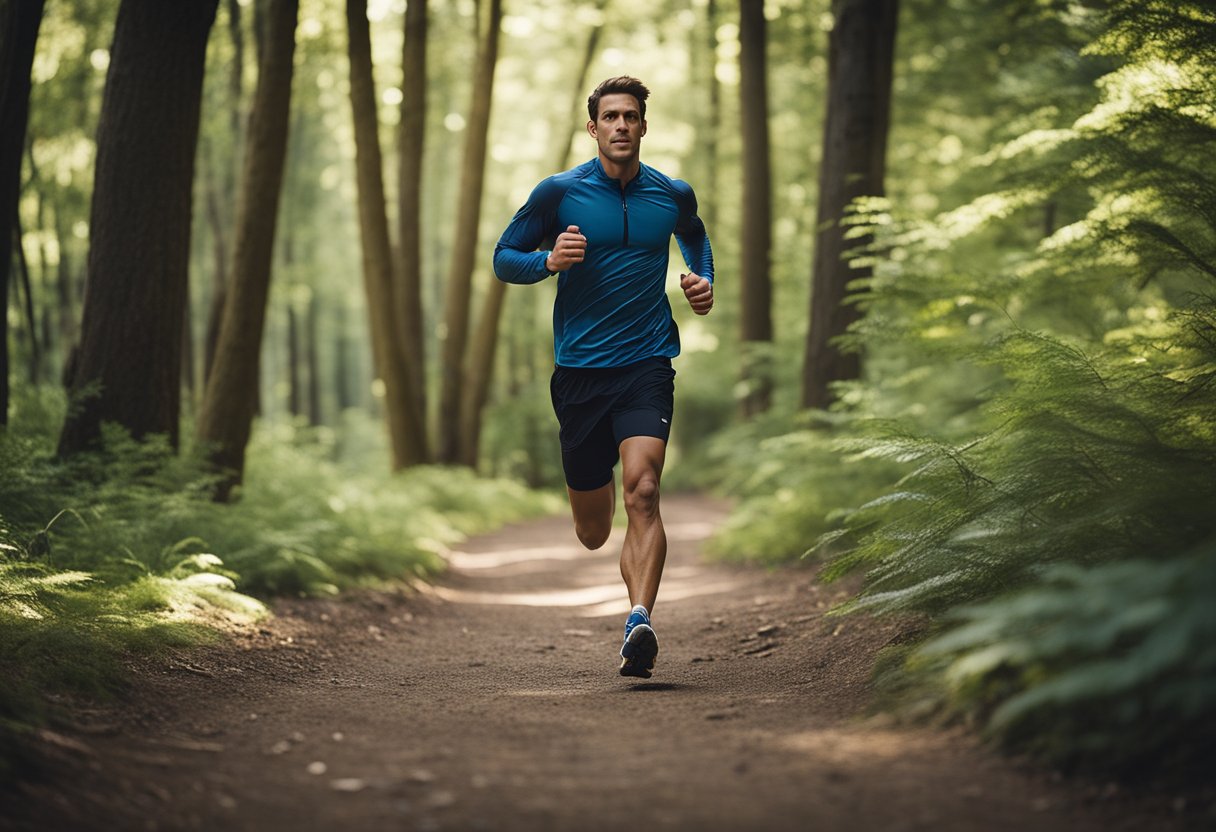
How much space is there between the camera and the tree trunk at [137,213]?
7.59m

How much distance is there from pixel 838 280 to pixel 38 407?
25.1 ft

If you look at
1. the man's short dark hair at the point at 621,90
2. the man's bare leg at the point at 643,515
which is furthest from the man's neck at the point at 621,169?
the man's bare leg at the point at 643,515

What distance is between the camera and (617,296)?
5.56 m

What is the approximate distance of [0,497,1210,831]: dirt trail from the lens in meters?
3.02

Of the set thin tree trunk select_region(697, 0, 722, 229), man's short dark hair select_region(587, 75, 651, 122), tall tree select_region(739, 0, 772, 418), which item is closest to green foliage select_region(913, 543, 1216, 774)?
man's short dark hair select_region(587, 75, 651, 122)

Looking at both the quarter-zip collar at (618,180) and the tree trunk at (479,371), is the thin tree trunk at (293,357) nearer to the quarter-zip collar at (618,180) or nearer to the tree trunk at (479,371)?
the tree trunk at (479,371)

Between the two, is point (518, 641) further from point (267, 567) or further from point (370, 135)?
point (370, 135)

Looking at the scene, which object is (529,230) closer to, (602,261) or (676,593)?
(602,261)

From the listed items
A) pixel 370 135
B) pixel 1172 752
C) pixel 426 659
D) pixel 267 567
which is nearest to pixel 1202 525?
pixel 1172 752

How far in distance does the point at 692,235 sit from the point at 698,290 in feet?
2.28

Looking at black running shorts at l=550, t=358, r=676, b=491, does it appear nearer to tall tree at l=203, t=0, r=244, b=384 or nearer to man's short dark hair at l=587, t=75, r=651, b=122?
man's short dark hair at l=587, t=75, r=651, b=122

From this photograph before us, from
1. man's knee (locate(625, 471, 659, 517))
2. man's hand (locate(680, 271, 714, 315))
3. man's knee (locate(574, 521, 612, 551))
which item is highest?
man's hand (locate(680, 271, 714, 315))

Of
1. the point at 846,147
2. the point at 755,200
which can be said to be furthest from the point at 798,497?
the point at 755,200

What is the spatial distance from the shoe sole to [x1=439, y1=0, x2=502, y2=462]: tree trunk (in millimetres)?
15110
